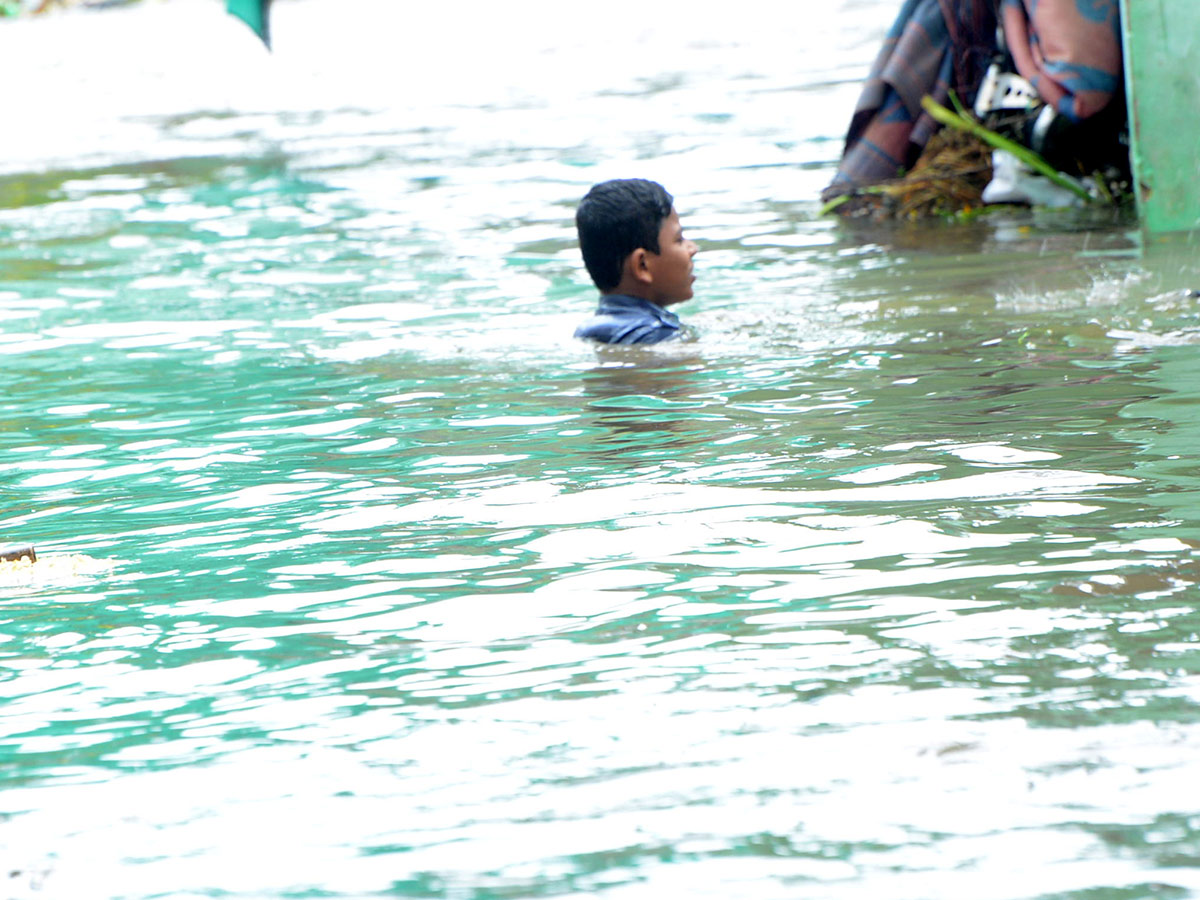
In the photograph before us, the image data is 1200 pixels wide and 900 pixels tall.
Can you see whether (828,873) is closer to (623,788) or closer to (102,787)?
(623,788)

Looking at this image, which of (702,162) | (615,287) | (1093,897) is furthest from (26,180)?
(1093,897)

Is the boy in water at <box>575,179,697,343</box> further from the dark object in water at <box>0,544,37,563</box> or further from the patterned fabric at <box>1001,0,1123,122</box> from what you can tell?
the patterned fabric at <box>1001,0,1123,122</box>

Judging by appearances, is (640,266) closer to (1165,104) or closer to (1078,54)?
(1165,104)

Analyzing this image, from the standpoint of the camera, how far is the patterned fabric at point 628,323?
6.66m

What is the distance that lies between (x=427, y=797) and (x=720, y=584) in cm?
108

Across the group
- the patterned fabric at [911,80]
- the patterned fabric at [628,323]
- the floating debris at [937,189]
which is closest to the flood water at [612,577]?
the patterned fabric at [628,323]

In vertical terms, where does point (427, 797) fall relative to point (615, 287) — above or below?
below

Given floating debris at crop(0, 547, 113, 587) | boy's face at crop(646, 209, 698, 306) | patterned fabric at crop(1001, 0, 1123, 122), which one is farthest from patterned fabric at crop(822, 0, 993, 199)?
floating debris at crop(0, 547, 113, 587)

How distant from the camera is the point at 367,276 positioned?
9.16 m

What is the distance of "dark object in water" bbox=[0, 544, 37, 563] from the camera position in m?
4.11

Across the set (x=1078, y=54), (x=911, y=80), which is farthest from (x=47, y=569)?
(x=911, y=80)

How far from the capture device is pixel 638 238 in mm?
6637

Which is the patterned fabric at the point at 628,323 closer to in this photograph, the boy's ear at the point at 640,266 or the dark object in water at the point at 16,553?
the boy's ear at the point at 640,266

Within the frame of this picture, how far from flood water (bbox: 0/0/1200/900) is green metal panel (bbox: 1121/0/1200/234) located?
0.29 m
